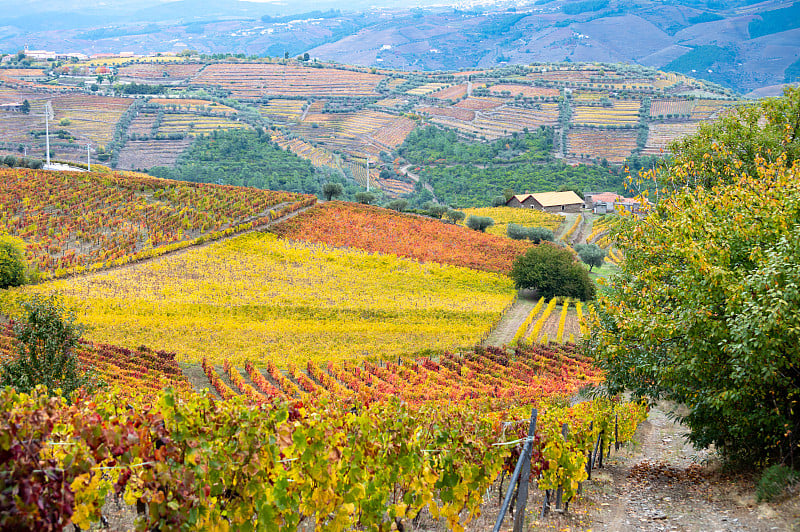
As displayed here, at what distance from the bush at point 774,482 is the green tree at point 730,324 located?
1.88 feet

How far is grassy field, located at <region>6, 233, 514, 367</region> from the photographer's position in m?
29.6

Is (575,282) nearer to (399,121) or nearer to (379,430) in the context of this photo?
(379,430)

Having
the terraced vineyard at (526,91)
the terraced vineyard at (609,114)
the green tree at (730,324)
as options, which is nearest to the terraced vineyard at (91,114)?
the terraced vineyard at (526,91)

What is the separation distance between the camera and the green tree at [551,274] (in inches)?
1751

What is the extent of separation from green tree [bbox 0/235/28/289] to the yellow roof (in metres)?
67.3

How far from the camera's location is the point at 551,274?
44.7 meters

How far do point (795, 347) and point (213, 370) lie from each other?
2012 centimetres

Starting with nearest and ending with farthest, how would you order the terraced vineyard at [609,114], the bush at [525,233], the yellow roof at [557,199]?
the bush at [525,233]
the yellow roof at [557,199]
the terraced vineyard at [609,114]

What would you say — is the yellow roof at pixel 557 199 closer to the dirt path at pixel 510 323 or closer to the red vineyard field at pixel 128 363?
the dirt path at pixel 510 323

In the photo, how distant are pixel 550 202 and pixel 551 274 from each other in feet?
156

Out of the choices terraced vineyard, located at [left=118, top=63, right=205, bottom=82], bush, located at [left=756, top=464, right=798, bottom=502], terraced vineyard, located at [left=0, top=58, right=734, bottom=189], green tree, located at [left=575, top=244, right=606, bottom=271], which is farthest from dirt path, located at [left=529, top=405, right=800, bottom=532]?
terraced vineyard, located at [left=118, top=63, right=205, bottom=82]

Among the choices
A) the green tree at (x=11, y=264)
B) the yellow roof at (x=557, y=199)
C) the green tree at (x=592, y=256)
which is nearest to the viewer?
the green tree at (x=11, y=264)

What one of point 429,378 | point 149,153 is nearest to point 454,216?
point 429,378

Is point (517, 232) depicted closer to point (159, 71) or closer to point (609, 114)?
point (609, 114)
